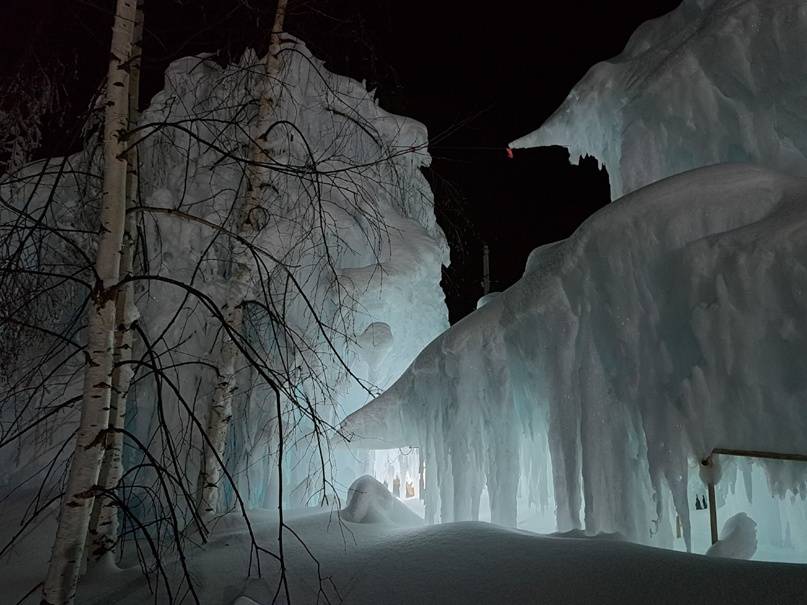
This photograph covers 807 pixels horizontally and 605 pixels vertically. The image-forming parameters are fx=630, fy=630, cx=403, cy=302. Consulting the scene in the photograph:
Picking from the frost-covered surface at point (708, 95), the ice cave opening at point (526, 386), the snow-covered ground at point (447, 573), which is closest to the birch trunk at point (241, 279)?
the ice cave opening at point (526, 386)

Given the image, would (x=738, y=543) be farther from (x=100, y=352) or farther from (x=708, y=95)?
(x=708, y=95)

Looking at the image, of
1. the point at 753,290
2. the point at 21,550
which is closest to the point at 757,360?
the point at 753,290

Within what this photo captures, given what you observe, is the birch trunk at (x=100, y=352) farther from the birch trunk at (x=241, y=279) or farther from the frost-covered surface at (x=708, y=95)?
the frost-covered surface at (x=708, y=95)

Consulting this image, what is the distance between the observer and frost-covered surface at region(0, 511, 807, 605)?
268 cm

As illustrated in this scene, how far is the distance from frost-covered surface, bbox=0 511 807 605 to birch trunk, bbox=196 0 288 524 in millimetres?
737

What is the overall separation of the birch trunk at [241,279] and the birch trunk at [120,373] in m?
0.75

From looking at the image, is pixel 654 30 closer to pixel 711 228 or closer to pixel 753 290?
pixel 711 228

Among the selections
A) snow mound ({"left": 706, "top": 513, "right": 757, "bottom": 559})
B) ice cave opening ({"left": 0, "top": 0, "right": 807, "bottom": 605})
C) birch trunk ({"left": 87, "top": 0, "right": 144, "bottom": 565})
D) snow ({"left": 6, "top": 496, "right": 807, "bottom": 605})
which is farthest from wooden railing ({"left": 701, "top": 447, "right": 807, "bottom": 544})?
birch trunk ({"left": 87, "top": 0, "right": 144, "bottom": 565})

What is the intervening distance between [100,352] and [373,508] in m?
2.69

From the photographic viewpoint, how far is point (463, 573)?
3.32 meters

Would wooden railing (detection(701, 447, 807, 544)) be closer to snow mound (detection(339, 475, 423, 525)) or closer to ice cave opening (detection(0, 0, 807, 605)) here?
ice cave opening (detection(0, 0, 807, 605))

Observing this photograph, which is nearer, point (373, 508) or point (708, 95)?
point (373, 508)

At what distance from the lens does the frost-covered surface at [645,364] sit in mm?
3449

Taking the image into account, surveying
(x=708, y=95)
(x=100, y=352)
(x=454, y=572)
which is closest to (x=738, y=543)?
(x=454, y=572)
